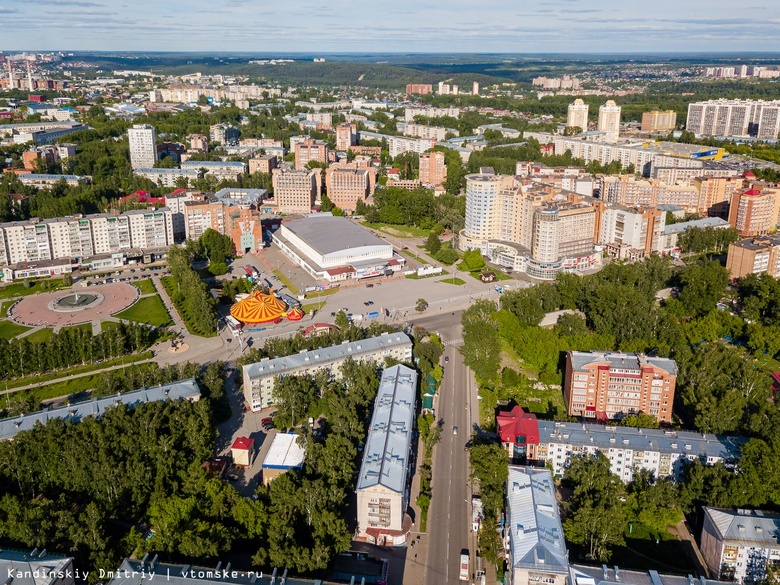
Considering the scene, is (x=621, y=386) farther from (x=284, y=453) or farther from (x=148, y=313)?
(x=148, y=313)

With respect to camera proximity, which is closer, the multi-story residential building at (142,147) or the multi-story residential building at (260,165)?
the multi-story residential building at (260,165)

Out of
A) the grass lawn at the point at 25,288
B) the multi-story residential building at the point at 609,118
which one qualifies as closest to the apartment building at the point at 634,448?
the grass lawn at the point at 25,288

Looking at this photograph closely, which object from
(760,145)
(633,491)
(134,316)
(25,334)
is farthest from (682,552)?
(760,145)

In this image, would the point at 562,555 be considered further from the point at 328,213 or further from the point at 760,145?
the point at 760,145

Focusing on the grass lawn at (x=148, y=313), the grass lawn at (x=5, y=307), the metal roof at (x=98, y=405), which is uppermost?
the metal roof at (x=98, y=405)

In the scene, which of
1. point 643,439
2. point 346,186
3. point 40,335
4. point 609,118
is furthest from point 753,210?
point 40,335

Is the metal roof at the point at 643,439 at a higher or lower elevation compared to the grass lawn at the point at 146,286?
higher

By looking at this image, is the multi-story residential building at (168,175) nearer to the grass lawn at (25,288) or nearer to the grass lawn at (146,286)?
the grass lawn at (25,288)

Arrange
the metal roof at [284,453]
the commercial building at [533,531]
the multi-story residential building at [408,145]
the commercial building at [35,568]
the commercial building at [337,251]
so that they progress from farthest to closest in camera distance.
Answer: the multi-story residential building at [408,145]
the commercial building at [337,251]
the metal roof at [284,453]
the commercial building at [533,531]
the commercial building at [35,568]
